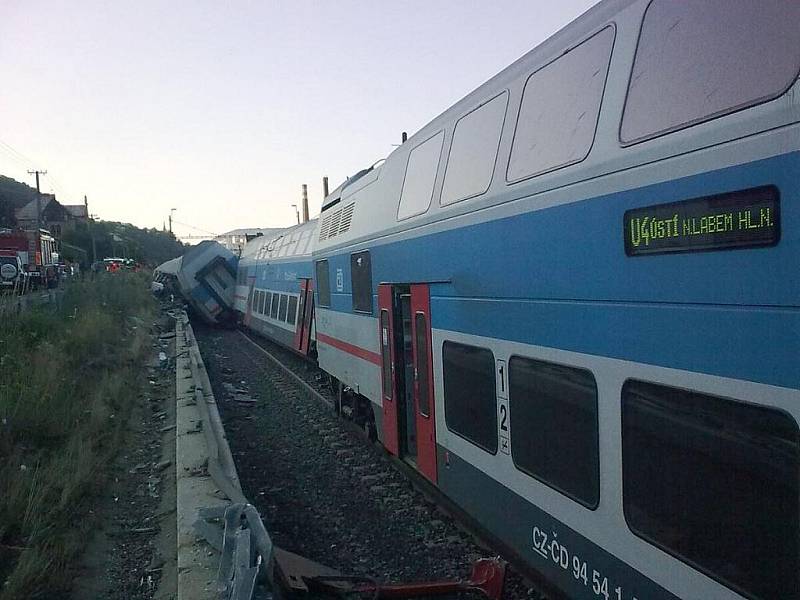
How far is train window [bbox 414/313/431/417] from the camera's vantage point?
602 centimetres

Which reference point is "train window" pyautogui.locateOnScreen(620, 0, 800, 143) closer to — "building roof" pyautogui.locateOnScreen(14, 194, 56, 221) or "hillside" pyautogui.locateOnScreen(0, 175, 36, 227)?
"hillside" pyautogui.locateOnScreen(0, 175, 36, 227)

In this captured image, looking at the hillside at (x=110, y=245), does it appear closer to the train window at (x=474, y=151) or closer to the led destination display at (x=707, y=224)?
the train window at (x=474, y=151)

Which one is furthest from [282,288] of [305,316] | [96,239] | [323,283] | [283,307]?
[96,239]

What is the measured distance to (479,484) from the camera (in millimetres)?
5035

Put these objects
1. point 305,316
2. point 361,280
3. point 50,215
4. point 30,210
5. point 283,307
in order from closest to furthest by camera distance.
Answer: point 361,280, point 305,316, point 283,307, point 30,210, point 50,215

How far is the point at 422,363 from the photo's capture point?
6.22 meters

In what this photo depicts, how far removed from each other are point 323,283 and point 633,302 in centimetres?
761

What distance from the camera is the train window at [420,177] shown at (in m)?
5.97

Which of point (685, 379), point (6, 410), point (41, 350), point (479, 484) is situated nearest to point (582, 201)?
point (685, 379)

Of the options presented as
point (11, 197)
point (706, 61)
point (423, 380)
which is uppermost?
point (11, 197)

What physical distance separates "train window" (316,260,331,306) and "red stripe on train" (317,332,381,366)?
1.78ft

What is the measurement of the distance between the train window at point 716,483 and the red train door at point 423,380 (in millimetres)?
2834

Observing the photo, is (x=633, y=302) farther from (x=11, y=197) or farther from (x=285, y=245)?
(x=11, y=197)

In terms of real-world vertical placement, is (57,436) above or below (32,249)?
below
